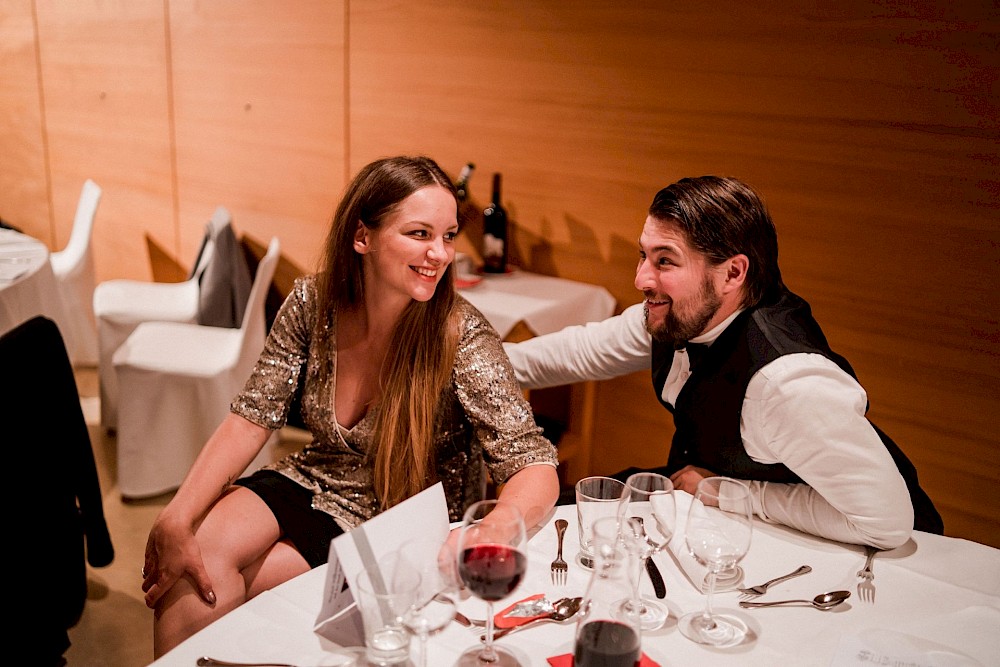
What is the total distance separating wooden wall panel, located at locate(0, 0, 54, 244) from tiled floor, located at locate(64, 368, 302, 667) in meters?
2.91

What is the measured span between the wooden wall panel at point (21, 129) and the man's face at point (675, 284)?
5047mm

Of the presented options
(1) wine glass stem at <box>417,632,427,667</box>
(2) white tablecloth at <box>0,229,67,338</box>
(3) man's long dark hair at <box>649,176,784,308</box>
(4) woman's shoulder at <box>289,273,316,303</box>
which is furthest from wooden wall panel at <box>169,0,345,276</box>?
(1) wine glass stem at <box>417,632,427,667</box>

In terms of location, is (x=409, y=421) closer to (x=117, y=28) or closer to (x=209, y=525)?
(x=209, y=525)

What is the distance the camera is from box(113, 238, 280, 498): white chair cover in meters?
3.16

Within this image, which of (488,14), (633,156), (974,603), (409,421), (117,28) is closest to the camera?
(974,603)

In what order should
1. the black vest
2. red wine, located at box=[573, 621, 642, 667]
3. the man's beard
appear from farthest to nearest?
the man's beard → the black vest → red wine, located at box=[573, 621, 642, 667]

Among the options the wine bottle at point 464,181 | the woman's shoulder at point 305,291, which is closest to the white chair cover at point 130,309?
the wine bottle at point 464,181

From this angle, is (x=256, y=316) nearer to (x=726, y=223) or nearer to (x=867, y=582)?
(x=726, y=223)

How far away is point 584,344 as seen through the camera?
2.27m

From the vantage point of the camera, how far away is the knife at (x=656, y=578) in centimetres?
131

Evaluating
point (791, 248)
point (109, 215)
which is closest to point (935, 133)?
point (791, 248)

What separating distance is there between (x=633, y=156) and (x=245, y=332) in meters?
1.63

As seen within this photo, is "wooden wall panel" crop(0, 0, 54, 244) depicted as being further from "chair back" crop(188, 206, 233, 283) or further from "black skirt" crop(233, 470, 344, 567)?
"black skirt" crop(233, 470, 344, 567)

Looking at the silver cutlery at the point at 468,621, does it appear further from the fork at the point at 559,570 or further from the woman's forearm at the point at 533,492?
the woman's forearm at the point at 533,492
